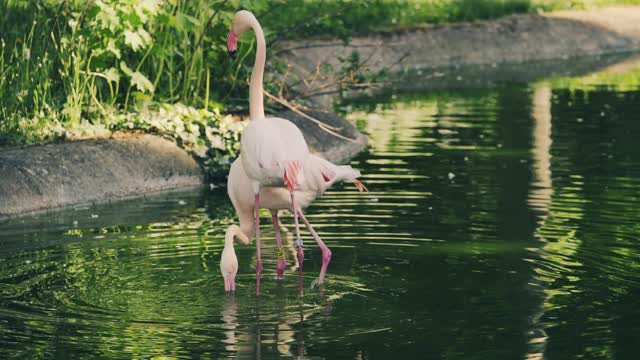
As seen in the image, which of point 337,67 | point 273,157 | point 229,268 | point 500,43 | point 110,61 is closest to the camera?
point 273,157

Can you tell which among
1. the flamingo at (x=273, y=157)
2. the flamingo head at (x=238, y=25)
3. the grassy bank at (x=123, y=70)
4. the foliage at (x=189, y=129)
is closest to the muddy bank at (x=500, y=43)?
the grassy bank at (x=123, y=70)

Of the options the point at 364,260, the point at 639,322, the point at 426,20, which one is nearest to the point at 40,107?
the point at 364,260

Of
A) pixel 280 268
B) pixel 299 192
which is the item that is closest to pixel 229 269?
pixel 280 268

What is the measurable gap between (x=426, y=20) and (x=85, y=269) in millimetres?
16552

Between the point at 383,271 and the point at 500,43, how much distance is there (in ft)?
55.7

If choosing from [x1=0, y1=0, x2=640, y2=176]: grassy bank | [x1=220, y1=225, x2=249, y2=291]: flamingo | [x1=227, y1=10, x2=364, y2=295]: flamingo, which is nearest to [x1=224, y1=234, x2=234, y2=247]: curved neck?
[x1=220, y1=225, x2=249, y2=291]: flamingo

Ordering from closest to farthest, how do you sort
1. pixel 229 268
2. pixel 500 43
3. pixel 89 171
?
1. pixel 229 268
2. pixel 89 171
3. pixel 500 43

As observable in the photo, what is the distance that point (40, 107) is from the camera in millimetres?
12547

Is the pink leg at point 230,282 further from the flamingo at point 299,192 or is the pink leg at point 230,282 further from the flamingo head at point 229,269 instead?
the flamingo at point 299,192

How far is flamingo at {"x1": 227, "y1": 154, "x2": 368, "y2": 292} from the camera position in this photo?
817cm

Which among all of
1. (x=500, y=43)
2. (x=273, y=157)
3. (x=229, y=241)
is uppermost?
(x=500, y=43)

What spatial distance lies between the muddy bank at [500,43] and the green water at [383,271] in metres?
8.73

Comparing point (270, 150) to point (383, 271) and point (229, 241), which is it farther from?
point (383, 271)

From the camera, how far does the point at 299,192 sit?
27.4 ft
